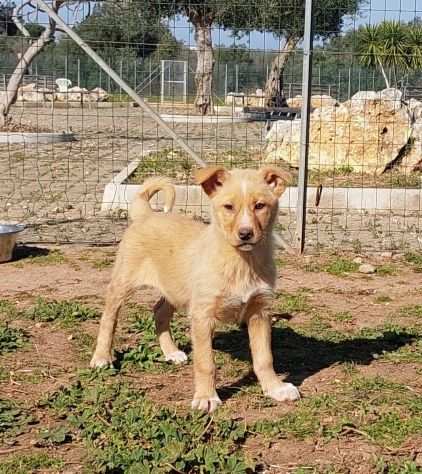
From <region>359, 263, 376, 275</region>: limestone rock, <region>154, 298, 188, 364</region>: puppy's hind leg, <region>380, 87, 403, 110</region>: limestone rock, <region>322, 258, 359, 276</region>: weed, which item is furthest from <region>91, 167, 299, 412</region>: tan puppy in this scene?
<region>380, 87, 403, 110</region>: limestone rock

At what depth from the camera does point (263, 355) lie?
14.7 ft

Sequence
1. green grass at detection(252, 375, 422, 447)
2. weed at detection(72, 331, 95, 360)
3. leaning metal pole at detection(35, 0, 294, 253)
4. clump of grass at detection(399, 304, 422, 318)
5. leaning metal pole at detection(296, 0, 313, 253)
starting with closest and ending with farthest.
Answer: green grass at detection(252, 375, 422, 447)
weed at detection(72, 331, 95, 360)
clump of grass at detection(399, 304, 422, 318)
leaning metal pole at detection(35, 0, 294, 253)
leaning metal pole at detection(296, 0, 313, 253)

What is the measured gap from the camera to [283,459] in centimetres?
367

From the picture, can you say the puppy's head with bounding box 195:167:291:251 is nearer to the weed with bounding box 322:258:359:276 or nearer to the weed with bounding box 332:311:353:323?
the weed with bounding box 332:311:353:323

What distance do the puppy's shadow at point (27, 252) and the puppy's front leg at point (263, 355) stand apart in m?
3.95

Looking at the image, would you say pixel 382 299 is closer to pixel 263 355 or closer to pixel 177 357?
pixel 177 357

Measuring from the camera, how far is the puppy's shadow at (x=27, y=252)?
795 cm

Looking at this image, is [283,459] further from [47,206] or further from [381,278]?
[47,206]

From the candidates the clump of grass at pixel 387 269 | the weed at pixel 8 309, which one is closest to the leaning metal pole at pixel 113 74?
the clump of grass at pixel 387 269

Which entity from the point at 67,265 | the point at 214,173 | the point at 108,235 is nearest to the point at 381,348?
the point at 214,173

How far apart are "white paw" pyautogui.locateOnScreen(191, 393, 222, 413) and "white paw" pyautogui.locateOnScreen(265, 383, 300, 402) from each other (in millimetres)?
315

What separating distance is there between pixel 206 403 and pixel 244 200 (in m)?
1.06

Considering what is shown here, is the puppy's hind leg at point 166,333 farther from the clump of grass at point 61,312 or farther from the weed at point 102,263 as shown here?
the weed at point 102,263

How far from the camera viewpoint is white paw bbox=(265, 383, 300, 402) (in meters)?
4.34
